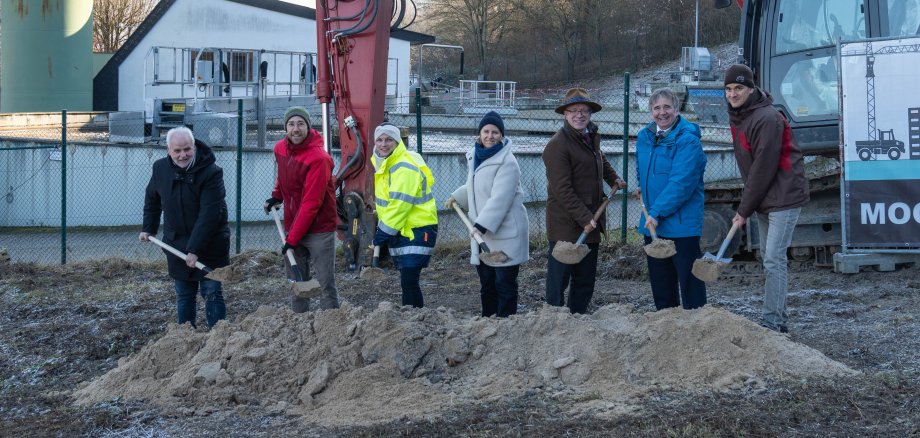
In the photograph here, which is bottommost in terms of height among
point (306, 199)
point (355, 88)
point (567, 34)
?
point (306, 199)

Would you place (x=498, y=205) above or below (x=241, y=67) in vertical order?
below

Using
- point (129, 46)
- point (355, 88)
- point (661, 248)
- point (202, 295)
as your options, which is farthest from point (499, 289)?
point (129, 46)

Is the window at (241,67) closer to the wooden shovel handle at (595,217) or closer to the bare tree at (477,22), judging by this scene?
the wooden shovel handle at (595,217)

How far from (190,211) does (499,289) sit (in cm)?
231

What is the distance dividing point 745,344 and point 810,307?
111 inches

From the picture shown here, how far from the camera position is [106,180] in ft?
60.1

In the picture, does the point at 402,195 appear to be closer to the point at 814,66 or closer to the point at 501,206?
the point at 501,206

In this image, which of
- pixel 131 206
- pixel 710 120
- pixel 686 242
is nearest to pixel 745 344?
pixel 686 242

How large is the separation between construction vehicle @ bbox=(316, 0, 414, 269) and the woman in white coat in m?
3.77

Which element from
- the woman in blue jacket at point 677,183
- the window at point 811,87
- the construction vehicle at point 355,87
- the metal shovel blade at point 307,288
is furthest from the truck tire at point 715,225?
the metal shovel blade at point 307,288

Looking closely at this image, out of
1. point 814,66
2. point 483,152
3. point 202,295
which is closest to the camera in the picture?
point 483,152

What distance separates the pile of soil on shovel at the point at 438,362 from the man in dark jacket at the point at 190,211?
88 cm

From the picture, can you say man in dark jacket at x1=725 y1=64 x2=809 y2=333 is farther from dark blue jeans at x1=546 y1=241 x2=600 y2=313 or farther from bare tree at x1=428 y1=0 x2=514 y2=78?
bare tree at x1=428 y1=0 x2=514 y2=78

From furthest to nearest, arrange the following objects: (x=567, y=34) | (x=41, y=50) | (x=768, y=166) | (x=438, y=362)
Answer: (x=567, y=34)
(x=41, y=50)
(x=768, y=166)
(x=438, y=362)
